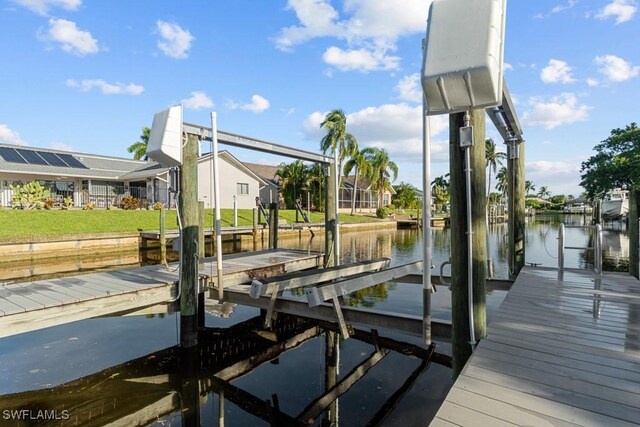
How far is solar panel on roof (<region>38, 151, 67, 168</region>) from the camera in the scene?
27.7 meters

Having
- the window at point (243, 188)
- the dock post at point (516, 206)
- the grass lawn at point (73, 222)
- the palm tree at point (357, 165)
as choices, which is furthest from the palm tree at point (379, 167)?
the dock post at point (516, 206)

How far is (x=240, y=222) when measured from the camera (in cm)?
2675

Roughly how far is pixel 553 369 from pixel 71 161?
3466cm

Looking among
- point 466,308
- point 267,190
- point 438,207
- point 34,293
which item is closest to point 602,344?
point 466,308

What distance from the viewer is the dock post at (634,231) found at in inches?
249

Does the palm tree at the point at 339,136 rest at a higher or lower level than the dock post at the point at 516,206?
higher

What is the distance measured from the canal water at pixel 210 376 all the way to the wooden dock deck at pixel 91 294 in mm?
944

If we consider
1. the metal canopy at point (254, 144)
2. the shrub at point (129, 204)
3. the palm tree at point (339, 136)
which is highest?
the palm tree at point (339, 136)

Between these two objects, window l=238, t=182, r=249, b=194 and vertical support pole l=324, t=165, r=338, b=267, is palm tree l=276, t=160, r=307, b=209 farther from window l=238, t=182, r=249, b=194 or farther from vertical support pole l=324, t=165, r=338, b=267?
vertical support pole l=324, t=165, r=338, b=267

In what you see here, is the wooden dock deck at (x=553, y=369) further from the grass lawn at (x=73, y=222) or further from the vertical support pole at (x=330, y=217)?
the grass lawn at (x=73, y=222)

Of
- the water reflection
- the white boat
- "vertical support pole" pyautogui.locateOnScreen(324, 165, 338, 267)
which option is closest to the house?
"vertical support pole" pyautogui.locateOnScreen(324, 165, 338, 267)

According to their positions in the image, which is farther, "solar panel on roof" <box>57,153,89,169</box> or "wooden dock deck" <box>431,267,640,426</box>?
"solar panel on roof" <box>57,153,89,169</box>

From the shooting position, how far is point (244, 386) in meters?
5.16

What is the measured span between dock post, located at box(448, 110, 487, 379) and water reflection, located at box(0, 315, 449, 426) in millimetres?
1453
